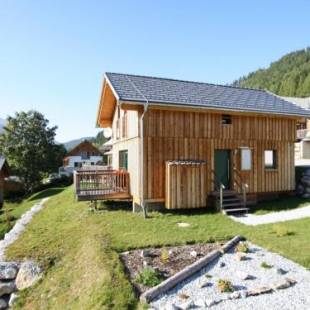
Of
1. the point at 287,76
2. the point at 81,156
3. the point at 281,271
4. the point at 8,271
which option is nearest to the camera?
the point at 281,271

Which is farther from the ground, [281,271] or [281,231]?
[281,231]

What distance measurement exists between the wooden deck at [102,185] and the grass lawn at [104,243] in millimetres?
756

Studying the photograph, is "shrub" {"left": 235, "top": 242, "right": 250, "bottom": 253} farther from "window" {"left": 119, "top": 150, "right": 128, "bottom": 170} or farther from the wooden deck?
"window" {"left": 119, "top": 150, "right": 128, "bottom": 170}

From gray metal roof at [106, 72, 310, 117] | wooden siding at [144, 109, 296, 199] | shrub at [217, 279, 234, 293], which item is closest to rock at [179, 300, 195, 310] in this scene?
shrub at [217, 279, 234, 293]

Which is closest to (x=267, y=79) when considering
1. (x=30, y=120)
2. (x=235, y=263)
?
(x=30, y=120)

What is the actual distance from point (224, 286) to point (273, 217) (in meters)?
6.72

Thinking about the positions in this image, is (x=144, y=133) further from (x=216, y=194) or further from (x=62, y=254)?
(x=62, y=254)

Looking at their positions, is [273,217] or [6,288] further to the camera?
[273,217]

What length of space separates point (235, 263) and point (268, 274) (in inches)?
33.4

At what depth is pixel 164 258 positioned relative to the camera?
7719 millimetres

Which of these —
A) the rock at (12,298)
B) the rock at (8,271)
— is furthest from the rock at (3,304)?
the rock at (8,271)

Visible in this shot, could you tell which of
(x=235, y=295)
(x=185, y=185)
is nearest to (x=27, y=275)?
(x=235, y=295)

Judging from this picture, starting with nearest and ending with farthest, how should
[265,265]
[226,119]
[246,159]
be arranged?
[265,265] < [226,119] < [246,159]

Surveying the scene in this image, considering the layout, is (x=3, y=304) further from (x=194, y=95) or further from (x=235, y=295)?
(x=194, y=95)
